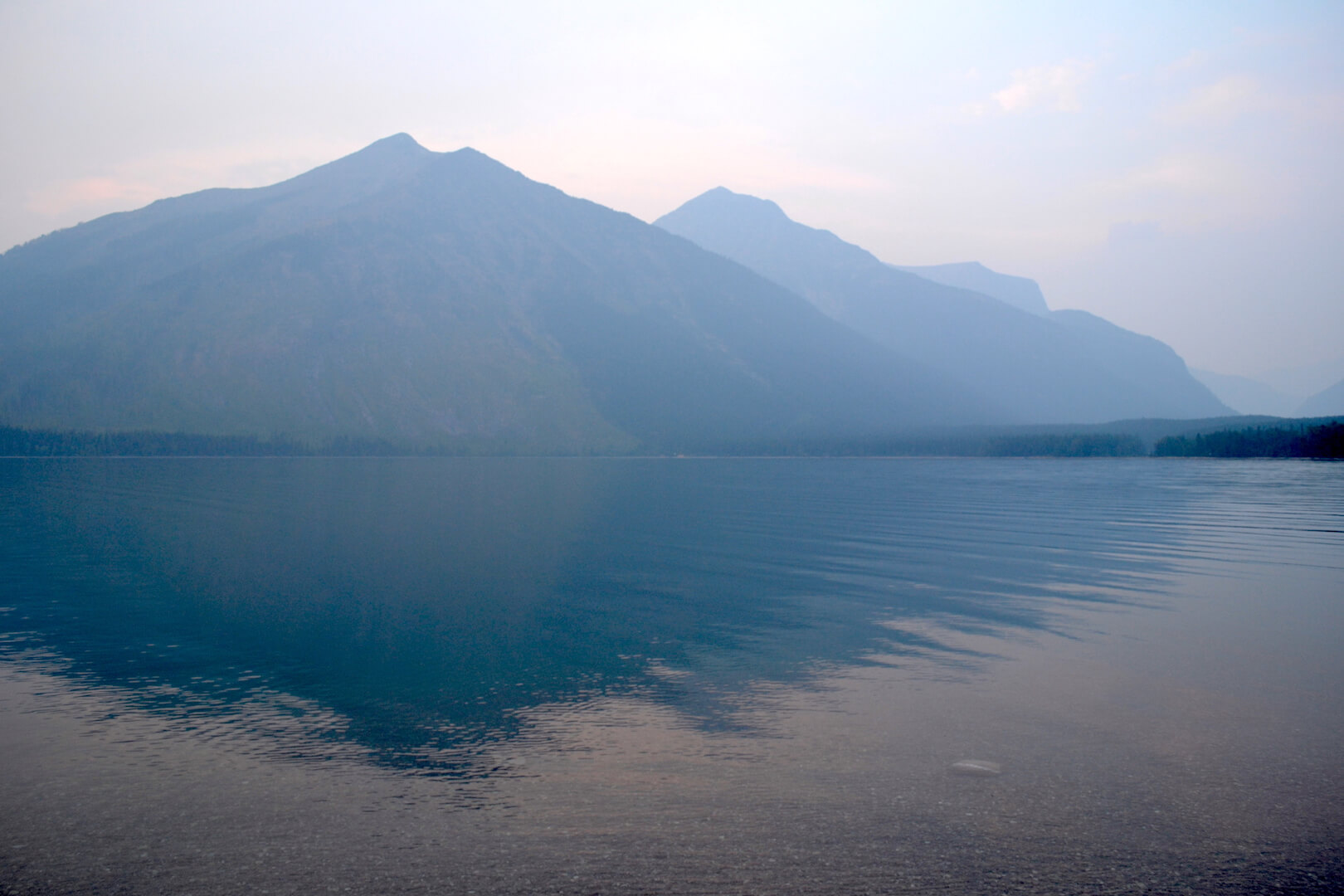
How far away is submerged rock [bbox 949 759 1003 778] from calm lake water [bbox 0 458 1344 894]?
0.17m

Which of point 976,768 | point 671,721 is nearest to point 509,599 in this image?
point 671,721

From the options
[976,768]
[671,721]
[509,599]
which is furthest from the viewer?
[509,599]

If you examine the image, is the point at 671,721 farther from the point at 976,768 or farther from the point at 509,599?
the point at 509,599

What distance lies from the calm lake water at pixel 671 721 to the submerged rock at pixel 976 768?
0.17 metres

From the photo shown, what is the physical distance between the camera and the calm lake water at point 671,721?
15000 mm

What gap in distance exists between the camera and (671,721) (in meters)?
22.5

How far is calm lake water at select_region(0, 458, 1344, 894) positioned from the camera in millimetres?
15000

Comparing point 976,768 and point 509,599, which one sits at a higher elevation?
point 976,768

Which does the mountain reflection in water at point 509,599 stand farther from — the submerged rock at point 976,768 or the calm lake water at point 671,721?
the submerged rock at point 976,768

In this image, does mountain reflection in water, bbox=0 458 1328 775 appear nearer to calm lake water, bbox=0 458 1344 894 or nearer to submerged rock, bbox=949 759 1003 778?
calm lake water, bbox=0 458 1344 894

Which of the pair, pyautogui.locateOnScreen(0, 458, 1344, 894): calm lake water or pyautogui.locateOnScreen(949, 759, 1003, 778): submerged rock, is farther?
pyautogui.locateOnScreen(949, 759, 1003, 778): submerged rock

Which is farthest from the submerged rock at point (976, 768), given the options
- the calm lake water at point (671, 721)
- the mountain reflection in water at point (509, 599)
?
the mountain reflection in water at point (509, 599)

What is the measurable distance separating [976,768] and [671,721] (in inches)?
289

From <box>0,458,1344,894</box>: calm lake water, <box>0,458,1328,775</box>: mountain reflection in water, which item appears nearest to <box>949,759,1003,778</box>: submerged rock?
<box>0,458,1344,894</box>: calm lake water
